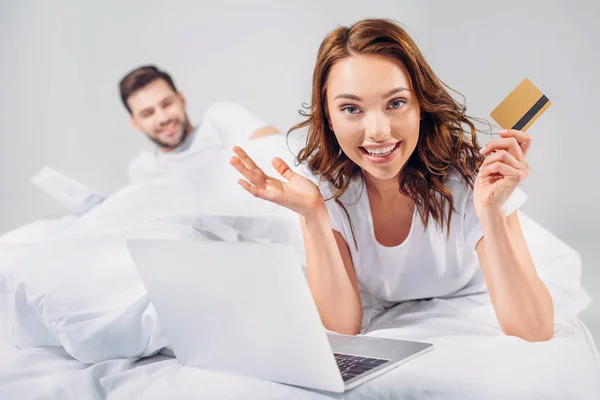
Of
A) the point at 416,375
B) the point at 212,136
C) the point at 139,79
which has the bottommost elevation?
the point at 416,375

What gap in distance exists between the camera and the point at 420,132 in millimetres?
1664

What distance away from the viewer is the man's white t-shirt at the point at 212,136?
330 centimetres

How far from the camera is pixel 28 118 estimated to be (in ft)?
14.4

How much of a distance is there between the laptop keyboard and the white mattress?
0.03 m

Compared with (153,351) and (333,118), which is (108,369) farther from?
(333,118)

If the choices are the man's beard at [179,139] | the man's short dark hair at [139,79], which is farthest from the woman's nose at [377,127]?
the man's short dark hair at [139,79]

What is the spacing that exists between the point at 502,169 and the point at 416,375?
0.43 meters

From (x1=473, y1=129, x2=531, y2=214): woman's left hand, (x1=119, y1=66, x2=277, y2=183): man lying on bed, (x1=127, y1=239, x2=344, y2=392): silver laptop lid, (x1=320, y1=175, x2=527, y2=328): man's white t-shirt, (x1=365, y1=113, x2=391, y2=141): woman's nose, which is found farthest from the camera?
(x1=119, y1=66, x2=277, y2=183): man lying on bed

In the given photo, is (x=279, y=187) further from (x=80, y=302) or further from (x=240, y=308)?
(x=80, y=302)

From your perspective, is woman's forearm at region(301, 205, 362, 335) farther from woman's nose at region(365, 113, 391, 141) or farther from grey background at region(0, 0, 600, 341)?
grey background at region(0, 0, 600, 341)

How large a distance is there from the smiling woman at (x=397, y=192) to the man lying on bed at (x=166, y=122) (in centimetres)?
166

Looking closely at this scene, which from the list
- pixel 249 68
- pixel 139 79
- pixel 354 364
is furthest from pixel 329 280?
Result: pixel 249 68

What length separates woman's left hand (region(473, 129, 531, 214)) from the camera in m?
1.41

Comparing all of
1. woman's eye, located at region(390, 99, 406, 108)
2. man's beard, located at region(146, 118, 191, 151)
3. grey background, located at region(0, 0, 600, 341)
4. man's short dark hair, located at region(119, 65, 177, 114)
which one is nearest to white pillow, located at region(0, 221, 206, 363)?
woman's eye, located at region(390, 99, 406, 108)
